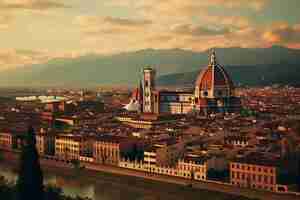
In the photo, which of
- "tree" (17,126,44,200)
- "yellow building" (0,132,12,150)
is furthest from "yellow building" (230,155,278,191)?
"yellow building" (0,132,12,150)

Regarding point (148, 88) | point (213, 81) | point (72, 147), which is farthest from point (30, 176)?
point (148, 88)

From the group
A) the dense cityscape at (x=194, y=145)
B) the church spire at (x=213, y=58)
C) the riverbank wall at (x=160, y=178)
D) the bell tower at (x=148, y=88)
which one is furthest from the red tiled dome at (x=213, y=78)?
the riverbank wall at (x=160, y=178)

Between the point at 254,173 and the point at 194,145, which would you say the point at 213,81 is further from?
the point at 254,173

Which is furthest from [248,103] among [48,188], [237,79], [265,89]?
[48,188]

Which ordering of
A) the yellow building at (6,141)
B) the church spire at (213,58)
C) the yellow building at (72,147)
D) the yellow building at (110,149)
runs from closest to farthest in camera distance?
the yellow building at (110,149)
the yellow building at (72,147)
the yellow building at (6,141)
the church spire at (213,58)

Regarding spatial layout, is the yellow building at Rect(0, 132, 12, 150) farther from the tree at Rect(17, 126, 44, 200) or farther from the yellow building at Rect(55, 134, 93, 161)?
the tree at Rect(17, 126, 44, 200)

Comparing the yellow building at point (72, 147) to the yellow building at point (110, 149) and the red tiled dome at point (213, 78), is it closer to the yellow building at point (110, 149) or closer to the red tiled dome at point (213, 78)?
the yellow building at point (110, 149)
